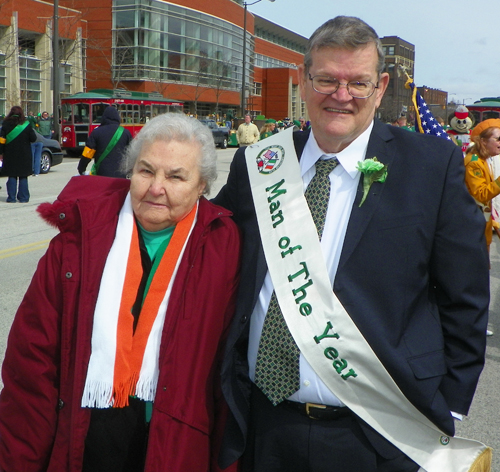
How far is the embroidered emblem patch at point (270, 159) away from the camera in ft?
7.73

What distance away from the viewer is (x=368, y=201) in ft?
6.47

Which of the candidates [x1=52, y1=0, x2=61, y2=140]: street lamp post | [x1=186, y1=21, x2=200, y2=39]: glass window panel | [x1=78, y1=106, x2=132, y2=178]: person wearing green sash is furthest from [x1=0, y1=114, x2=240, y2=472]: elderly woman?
[x1=186, y1=21, x2=200, y2=39]: glass window panel

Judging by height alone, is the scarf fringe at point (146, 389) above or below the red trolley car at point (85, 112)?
below

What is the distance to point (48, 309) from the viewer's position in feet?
6.91

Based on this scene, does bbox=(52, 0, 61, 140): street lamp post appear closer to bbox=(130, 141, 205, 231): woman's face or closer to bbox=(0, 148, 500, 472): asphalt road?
bbox=(0, 148, 500, 472): asphalt road

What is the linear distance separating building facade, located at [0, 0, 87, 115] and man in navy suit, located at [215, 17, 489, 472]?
→ 3140cm

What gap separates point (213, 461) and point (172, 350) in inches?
18.9

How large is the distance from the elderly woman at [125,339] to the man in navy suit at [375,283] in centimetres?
14

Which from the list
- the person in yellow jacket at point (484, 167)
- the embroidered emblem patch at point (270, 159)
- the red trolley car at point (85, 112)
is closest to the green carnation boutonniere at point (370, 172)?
the embroidered emblem patch at point (270, 159)

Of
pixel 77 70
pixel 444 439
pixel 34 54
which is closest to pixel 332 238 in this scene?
pixel 444 439

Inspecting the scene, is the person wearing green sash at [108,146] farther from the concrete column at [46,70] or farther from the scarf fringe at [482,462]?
the concrete column at [46,70]

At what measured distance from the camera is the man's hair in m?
1.98

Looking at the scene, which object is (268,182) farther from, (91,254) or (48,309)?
(48,309)

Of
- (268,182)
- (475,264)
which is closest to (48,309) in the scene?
(268,182)
